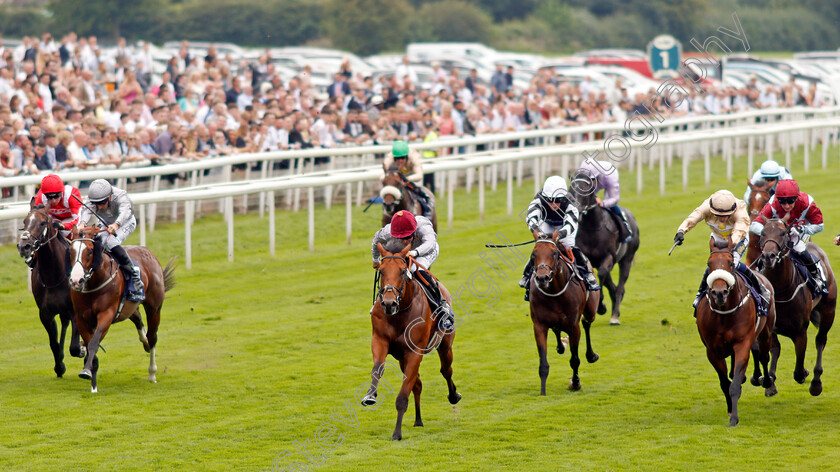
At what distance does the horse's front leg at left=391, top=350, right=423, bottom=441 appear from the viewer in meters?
7.18

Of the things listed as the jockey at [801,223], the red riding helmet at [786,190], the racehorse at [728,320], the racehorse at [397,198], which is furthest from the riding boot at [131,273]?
the red riding helmet at [786,190]

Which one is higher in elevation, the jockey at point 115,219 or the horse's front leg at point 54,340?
the jockey at point 115,219

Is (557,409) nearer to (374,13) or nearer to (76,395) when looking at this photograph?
(76,395)

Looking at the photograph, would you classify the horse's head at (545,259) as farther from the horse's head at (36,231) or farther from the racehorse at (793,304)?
the horse's head at (36,231)

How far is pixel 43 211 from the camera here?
8844mm

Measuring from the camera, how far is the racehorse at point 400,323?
6.93 meters

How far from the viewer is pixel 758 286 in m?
7.72

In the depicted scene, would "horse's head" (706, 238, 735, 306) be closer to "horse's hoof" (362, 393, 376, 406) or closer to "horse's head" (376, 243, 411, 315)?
"horse's head" (376, 243, 411, 315)

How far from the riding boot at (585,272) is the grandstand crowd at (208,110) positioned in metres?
6.77

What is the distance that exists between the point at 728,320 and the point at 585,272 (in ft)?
5.43

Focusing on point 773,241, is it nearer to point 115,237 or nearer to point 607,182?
point 607,182

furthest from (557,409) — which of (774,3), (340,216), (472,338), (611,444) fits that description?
(774,3)

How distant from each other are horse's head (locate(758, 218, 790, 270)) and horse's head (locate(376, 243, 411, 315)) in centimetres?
232

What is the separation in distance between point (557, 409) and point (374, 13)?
3878 centimetres
